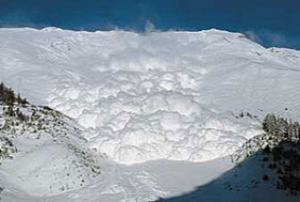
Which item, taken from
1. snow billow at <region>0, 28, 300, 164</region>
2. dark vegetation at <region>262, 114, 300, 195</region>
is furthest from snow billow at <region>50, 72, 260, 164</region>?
dark vegetation at <region>262, 114, 300, 195</region>

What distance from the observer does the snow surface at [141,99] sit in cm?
1944

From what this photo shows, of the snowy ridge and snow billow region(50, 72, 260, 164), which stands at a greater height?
snow billow region(50, 72, 260, 164)

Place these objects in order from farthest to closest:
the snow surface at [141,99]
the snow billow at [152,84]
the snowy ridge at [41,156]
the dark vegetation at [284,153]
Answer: the snow billow at [152,84] → the snow surface at [141,99] → the snowy ridge at [41,156] → the dark vegetation at [284,153]

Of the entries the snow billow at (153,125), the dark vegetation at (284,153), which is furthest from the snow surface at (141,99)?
the dark vegetation at (284,153)

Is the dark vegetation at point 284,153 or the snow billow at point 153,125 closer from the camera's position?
the dark vegetation at point 284,153

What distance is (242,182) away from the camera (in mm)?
18766

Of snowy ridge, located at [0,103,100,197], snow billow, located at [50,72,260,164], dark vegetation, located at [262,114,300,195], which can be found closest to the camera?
dark vegetation, located at [262,114,300,195]

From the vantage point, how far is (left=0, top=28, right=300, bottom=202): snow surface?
19438 mm

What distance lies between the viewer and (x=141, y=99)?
95.8 feet

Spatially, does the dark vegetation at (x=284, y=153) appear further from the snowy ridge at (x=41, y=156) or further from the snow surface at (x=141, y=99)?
the snowy ridge at (x=41, y=156)

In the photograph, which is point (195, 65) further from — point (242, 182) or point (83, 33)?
point (242, 182)

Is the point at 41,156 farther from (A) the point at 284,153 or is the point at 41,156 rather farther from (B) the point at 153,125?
(A) the point at 284,153

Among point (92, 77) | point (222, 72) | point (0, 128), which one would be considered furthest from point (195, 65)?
point (0, 128)

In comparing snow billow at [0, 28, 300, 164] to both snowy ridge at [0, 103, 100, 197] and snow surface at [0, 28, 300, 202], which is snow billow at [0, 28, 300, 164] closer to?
snow surface at [0, 28, 300, 202]
